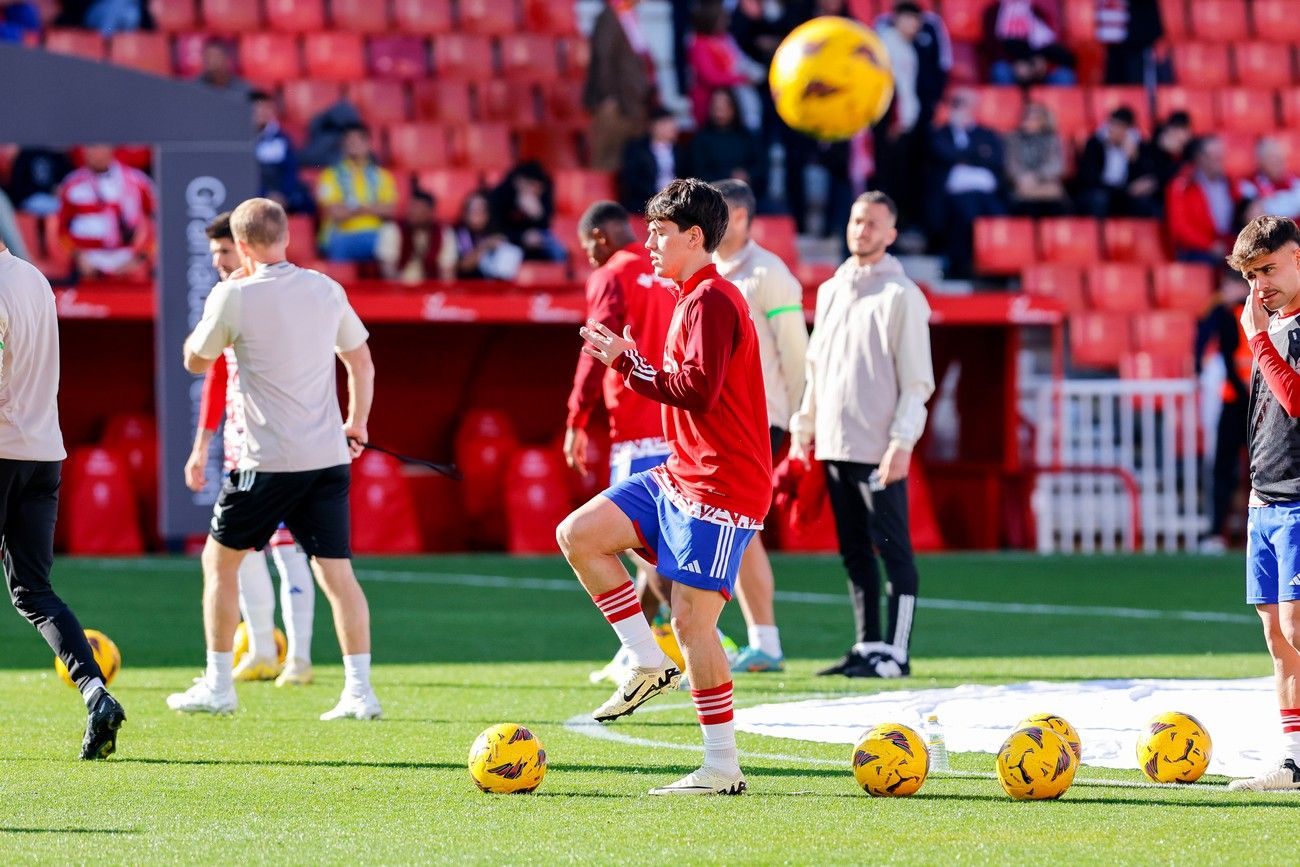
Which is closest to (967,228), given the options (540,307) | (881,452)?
(540,307)

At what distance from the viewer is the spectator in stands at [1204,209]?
66.6 ft

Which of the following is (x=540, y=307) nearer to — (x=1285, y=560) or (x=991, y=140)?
(x=991, y=140)

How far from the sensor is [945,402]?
18.2 meters

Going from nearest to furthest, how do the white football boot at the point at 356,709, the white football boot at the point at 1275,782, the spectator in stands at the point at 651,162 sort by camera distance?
the white football boot at the point at 1275,782 < the white football boot at the point at 356,709 < the spectator in stands at the point at 651,162

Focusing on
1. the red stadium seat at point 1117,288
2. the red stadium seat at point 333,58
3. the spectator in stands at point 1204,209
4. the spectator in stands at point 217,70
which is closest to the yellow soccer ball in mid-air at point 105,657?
the spectator in stands at point 217,70

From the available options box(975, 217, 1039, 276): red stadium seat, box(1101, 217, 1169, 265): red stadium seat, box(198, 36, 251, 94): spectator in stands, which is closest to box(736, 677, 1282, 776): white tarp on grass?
box(975, 217, 1039, 276): red stadium seat

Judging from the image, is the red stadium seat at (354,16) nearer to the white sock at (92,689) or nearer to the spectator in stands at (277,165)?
the spectator in stands at (277,165)

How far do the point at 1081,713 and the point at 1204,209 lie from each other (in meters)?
13.6

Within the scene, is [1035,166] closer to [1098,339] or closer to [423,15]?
[1098,339]

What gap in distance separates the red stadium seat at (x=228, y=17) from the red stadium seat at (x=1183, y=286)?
30.8ft

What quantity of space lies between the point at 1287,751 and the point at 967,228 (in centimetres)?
1367

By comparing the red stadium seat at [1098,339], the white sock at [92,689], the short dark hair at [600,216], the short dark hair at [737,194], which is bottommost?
the white sock at [92,689]

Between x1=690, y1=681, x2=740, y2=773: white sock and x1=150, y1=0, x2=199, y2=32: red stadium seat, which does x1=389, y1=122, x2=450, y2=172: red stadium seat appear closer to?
x1=150, y1=0, x2=199, y2=32: red stadium seat

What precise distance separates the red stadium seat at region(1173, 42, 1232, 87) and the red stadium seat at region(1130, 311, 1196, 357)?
15.6 ft
